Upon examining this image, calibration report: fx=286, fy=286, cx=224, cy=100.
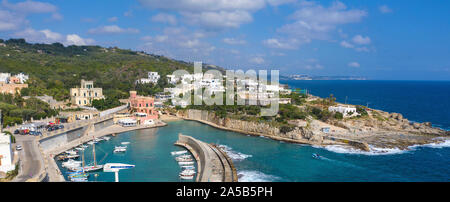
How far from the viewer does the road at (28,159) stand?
13.4 m

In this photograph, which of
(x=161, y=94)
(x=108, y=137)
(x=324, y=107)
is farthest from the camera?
(x=161, y=94)

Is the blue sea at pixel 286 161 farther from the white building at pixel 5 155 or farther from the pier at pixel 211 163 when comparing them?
the white building at pixel 5 155

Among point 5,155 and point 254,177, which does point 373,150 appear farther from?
point 5,155

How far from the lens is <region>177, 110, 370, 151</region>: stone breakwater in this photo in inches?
985

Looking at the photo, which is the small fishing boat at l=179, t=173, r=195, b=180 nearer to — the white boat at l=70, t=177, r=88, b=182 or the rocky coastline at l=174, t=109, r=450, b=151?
the white boat at l=70, t=177, r=88, b=182

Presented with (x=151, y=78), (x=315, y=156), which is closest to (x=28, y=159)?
(x=315, y=156)

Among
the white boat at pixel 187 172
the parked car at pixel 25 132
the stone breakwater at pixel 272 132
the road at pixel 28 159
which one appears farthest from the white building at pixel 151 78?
the white boat at pixel 187 172

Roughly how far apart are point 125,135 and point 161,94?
19169 mm

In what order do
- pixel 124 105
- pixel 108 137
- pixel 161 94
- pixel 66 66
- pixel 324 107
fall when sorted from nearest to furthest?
pixel 108 137 < pixel 324 107 < pixel 124 105 < pixel 161 94 < pixel 66 66

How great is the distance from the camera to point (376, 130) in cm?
2897

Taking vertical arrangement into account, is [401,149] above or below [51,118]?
below

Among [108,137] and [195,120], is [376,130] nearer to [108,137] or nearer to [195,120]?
[195,120]

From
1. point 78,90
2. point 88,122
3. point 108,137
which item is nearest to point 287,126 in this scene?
point 108,137

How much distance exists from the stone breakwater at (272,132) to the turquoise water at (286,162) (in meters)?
1.30
